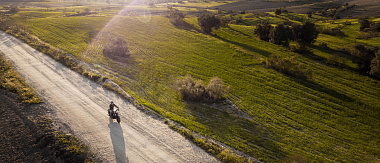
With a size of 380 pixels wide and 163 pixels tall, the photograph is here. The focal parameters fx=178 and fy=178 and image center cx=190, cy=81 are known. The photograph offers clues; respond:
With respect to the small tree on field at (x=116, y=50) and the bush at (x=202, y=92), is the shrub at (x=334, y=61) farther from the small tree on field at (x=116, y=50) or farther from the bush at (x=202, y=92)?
the small tree on field at (x=116, y=50)

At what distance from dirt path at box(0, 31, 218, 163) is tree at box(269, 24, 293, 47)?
143 feet

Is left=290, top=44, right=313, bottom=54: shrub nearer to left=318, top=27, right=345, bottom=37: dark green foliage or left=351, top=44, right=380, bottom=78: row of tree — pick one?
left=351, top=44, right=380, bottom=78: row of tree

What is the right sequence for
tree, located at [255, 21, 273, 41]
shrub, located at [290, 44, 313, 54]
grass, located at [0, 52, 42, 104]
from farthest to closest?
tree, located at [255, 21, 273, 41], shrub, located at [290, 44, 313, 54], grass, located at [0, 52, 42, 104]

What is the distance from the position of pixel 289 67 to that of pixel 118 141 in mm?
30028

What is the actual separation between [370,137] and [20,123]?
118ft

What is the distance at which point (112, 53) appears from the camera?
38.5 metres

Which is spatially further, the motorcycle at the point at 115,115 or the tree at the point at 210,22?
the tree at the point at 210,22

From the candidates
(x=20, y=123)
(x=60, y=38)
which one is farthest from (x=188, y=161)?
(x=60, y=38)

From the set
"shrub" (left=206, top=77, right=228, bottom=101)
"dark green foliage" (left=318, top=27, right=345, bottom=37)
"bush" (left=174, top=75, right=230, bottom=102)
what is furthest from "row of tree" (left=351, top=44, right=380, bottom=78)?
"shrub" (left=206, top=77, right=228, bottom=101)

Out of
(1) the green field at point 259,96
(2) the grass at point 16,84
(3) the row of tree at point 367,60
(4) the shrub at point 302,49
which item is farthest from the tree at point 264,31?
(2) the grass at point 16,84

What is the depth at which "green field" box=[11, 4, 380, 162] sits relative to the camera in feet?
58.4

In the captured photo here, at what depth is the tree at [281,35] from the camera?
157 feet

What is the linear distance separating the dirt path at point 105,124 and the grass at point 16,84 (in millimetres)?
861

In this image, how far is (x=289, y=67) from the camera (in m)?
32.0
